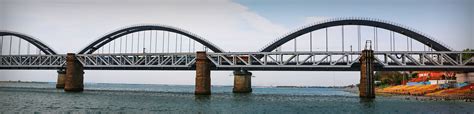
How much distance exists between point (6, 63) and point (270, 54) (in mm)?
67566

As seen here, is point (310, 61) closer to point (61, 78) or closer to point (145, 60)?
point (145, 60)

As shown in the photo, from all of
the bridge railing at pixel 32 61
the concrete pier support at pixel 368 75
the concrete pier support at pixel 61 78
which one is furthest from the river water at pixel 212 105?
the concrete pier support at pixel 61 78

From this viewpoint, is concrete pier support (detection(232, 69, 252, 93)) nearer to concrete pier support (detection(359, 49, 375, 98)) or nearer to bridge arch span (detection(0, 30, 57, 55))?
concrete pier support (detection(359, 49, 375, 98))

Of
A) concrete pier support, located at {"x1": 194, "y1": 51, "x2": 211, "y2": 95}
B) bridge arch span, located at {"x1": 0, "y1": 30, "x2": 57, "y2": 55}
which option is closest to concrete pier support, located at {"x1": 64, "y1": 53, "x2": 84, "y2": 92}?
bridge arch span, located at {"x1": 0, "y1": 30, "x2": 57, "y2": 55}

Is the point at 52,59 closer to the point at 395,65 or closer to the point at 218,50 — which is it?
the point at 218,50

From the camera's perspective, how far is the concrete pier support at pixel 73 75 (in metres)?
90.4

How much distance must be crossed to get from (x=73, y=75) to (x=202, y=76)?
3067 centimetres

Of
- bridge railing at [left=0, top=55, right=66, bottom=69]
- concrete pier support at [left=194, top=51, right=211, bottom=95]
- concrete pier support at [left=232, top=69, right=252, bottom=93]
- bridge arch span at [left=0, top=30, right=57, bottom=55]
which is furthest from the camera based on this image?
bridge arch span at [left=0, top=30, right=57, bottom=55]

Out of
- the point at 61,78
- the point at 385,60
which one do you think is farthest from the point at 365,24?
the point at 61,78

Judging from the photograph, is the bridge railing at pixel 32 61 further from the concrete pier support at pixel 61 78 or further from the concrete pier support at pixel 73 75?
the concrete pier support at pixel 73 75

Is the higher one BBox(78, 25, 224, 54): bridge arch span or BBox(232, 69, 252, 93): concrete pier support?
BBox(78, 25, 224, 54): bridge arch span

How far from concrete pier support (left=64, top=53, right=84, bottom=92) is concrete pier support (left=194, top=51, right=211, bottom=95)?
96.0 feet

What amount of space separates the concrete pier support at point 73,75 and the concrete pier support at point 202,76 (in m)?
29.3

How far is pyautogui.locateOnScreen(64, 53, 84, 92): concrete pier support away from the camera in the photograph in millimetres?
90438
